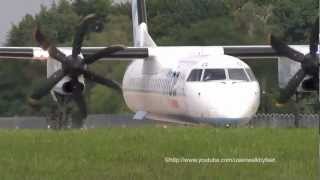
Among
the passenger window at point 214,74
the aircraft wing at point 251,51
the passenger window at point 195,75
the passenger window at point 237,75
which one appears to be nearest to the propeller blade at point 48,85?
the passenger window at point 195,75

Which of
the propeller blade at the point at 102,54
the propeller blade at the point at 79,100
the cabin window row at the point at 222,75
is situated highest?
the propeller blade at the point at 102,54

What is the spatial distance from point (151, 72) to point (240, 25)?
24.2 metres

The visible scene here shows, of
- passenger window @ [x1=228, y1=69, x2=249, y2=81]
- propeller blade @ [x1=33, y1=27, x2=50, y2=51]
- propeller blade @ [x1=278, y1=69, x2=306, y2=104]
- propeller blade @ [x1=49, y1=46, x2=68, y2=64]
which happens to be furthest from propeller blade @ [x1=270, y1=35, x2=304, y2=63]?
propeller blade @ [x1=33, y1=27, x2=50, y2=51]

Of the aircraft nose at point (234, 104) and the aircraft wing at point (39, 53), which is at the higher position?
the aircraft wing at point (39, 53)

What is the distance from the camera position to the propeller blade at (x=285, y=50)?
85.7ft

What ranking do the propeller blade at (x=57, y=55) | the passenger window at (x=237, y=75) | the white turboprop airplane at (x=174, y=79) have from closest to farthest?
the white turboprop airplane at (x=174, y=79)
the passenger window at (x=237, y=75)
the propeller blade at (x=57, y=55)

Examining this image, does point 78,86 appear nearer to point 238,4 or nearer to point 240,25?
point 240,25

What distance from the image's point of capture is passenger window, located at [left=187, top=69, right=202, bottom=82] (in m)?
25.3

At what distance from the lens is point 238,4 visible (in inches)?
3017

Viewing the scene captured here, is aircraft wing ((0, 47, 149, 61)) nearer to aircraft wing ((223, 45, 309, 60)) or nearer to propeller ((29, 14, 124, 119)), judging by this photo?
propeller ((29, 14, 124, 119))

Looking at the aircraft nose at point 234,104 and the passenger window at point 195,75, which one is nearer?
the aircraft nose at point 234,104

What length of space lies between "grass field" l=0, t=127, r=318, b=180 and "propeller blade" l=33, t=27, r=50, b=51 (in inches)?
392

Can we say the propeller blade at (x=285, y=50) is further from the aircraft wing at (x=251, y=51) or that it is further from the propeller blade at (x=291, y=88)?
the aircraft wing at (x=251, y=51)

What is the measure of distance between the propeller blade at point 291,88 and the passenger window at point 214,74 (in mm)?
1974
